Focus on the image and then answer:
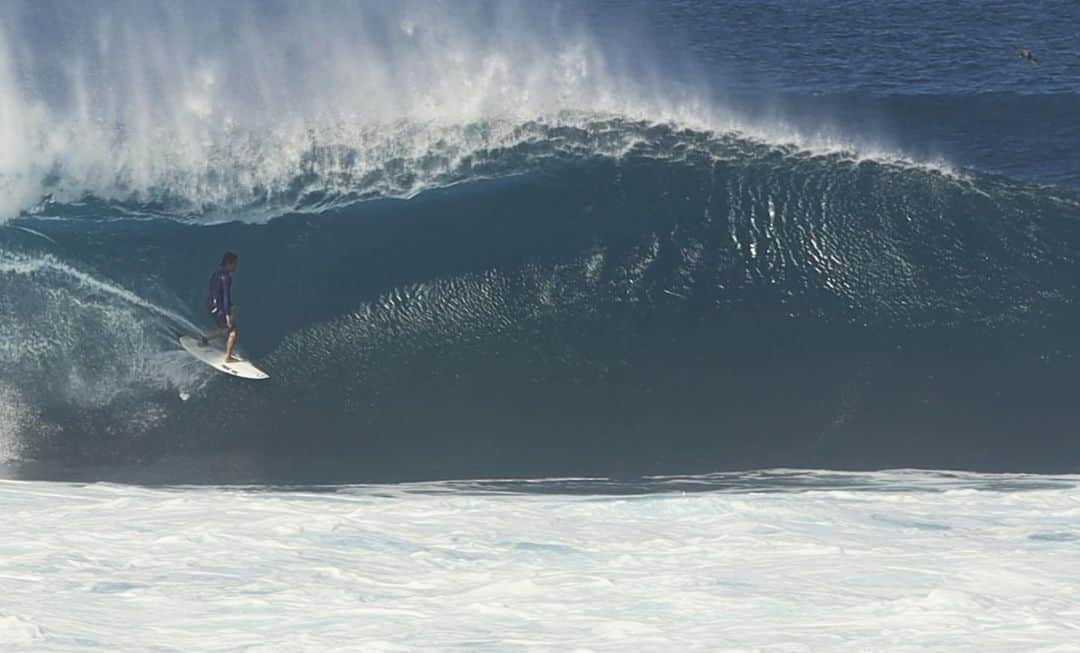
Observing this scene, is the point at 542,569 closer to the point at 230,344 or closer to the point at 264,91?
the point at 230,344

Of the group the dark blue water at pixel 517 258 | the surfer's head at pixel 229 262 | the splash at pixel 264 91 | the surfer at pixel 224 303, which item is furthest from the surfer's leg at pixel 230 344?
the splash at pixel 264 91

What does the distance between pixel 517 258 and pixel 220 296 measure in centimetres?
385

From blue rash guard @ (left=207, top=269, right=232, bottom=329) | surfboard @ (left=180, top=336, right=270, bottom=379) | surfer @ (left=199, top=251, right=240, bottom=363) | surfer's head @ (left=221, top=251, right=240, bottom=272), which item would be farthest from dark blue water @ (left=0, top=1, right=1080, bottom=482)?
surfer's head @ (left=221, top=251, right=240, bottom=272)

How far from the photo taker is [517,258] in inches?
743

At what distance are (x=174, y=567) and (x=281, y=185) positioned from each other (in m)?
8.68

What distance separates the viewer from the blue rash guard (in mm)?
17062

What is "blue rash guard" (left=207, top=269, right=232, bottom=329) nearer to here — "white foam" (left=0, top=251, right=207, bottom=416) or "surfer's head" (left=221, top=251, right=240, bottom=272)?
"surfer's head" (left=221, top=251, right=240, bottom=272)

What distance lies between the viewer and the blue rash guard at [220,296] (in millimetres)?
17062

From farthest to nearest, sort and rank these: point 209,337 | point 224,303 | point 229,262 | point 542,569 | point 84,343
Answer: point 84,343
point 209,337
point 224,303
point 229,262
point 542,569

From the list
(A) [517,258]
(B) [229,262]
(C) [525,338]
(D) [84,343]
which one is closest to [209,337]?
(B) [229,262]

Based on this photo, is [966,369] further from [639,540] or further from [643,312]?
[639,540]

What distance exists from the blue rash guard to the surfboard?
385 millimetres

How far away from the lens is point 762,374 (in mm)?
17547

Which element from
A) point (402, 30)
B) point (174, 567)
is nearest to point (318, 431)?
point (174, 567)
